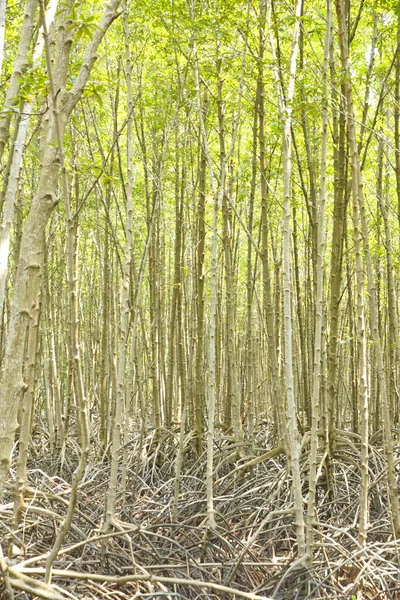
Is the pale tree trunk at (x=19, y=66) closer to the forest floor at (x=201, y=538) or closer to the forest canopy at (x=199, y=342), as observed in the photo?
the forest canopy at (x=199, y=342)

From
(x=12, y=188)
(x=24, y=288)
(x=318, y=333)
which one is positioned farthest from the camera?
(x=318, y=333)

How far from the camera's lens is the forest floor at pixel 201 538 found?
2953mm

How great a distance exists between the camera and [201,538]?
3.80 metres

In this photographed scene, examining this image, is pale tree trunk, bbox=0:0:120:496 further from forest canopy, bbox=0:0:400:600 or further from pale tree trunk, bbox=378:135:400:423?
pale tree trunk, bbox=378:135:400:423

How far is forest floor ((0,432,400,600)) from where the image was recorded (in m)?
2.95

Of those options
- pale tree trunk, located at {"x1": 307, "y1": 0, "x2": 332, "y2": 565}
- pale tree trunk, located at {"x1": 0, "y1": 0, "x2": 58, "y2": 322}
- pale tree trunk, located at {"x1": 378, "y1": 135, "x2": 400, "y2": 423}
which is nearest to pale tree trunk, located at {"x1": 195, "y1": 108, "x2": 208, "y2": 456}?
pale tree trunk, located at {"x1": 378, "y1": 135, "x2": 400, "y2": 423}

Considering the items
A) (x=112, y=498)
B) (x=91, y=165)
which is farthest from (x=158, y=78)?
(x=112, y=498)

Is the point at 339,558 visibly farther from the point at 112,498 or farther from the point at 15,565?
the point at 15,565

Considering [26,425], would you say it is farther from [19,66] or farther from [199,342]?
[199,342]

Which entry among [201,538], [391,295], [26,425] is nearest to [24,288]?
[26,425]

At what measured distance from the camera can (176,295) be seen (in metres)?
6.15

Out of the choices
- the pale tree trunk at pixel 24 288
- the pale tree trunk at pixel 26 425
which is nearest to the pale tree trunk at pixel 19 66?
the pale tree trunk at pixel 24 288

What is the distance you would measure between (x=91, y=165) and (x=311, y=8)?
4161 mm

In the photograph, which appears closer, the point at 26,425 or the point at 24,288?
the point at 24,288
